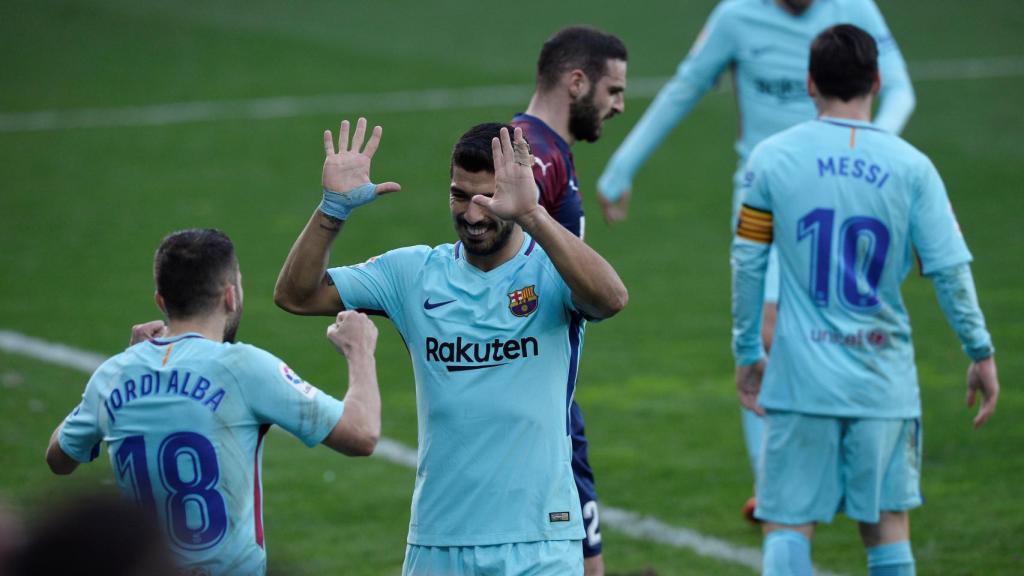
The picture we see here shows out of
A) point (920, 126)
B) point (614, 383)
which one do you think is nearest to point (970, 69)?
point (920, 126)

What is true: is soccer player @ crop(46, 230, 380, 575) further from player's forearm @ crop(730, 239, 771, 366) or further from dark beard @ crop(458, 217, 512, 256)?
player's forearm @ crop(730, 239, 771, 366)

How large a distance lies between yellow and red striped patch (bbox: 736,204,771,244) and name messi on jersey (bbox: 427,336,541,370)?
1.52 meters

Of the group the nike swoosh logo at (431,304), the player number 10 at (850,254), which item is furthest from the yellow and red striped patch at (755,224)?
the nike swoosh logo at (431,304)

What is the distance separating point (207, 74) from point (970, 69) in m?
11.5

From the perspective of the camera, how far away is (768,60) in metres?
7.23

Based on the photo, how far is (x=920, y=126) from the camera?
61.8ft

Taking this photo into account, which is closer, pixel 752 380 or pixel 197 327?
pixel 197 327

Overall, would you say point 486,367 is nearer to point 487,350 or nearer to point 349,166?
point 487,350

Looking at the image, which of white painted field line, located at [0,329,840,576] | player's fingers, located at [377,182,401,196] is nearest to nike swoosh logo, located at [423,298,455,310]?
player's fingers, located at [377,182,401,196]

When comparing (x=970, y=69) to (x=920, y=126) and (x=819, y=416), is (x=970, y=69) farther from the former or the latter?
(x=819, y=416)

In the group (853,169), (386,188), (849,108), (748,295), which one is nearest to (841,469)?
(748,295)

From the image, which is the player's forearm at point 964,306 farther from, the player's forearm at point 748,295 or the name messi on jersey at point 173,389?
the name messi on jersey at point 173,389

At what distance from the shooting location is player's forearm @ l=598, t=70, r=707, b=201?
23.9 feet

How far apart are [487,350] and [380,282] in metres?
0.44
